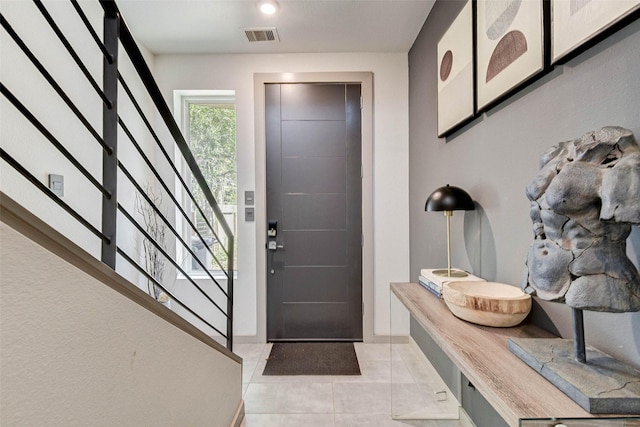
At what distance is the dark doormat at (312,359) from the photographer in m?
2.30

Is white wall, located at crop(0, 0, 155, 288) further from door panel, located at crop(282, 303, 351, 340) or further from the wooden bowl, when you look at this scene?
the wooden bowl

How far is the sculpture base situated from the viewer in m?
0.60

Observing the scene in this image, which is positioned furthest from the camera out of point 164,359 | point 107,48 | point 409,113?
point 409,113

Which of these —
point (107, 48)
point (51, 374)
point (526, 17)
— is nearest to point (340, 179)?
point (526, 17)

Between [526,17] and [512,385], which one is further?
[526,17]

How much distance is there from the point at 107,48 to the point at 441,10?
2.03m

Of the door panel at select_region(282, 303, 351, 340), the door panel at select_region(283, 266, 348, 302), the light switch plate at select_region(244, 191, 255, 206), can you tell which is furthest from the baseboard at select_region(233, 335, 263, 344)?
the light switch plate at select_region(244, 191, 255, 206)

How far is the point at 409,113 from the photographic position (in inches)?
Result: 108

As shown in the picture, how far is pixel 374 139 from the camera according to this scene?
2787mm

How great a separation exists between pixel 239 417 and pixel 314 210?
1676 millimetres

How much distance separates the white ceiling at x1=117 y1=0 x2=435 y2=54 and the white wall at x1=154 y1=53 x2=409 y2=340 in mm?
95

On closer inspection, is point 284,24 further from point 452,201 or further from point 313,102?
point 452,201

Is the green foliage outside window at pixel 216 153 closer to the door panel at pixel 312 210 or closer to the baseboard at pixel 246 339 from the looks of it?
the door panel at pixel 312 210

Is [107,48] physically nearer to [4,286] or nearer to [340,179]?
[4,286]
